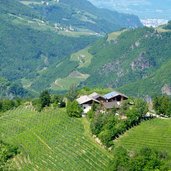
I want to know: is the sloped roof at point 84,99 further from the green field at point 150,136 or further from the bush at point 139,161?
the bush at point 139,161

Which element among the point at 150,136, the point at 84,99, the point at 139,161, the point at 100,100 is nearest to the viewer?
the point at 139,161

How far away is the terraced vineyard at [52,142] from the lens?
8094cm

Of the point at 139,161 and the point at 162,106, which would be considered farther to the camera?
the point at 162,106

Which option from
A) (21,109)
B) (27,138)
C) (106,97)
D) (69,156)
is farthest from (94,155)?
(21,109)

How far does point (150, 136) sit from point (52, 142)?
1579 centimetres

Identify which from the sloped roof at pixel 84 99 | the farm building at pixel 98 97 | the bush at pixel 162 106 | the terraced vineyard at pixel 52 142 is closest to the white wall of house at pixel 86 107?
the sloped roof at pixel 84 99

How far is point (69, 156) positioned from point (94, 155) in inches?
146

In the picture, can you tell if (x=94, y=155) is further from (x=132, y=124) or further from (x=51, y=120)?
(x=51, y=120)

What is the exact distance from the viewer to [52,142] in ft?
297

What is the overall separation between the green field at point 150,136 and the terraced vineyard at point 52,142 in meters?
4.13

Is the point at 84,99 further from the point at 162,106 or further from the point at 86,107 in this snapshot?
the point at 162,106

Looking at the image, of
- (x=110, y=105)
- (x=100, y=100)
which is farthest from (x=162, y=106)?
(x=100, y=100)

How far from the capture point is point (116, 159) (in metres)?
73.2

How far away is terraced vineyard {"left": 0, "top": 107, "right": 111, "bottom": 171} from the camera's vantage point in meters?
80.9
